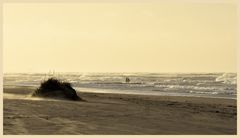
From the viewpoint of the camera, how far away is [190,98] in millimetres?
12398

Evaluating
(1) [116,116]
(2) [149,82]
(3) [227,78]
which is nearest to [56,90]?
(1) [116,116]

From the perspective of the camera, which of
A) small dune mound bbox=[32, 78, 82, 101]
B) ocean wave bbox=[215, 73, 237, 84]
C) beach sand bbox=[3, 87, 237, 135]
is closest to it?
beach sand bbox=[3, 87, 237, 135]

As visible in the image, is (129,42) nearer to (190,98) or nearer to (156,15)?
(156,15)

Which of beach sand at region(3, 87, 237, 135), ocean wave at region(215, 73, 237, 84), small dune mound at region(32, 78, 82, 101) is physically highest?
ocean wave at region(215, 73, 237, 84)

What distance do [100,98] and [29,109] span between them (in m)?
2.01

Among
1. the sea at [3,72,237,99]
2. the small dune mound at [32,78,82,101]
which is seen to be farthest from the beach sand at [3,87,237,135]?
the sea at [3,72,237,99]

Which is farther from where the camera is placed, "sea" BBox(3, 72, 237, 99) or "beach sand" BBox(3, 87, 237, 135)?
"sea" BBox(3, 72, 237, 99)

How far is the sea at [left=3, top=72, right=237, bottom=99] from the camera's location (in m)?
11.4

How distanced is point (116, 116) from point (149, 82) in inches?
119

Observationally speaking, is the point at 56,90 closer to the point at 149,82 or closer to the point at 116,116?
the point at 116,116

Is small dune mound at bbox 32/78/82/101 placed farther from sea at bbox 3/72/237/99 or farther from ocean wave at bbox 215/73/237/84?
ocean wave at bbox 215/73/237/84

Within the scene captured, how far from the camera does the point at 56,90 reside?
1187 centimetres

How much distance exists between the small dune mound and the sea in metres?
0.11

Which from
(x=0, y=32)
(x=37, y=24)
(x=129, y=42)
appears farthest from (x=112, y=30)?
(x=0, y=32)
